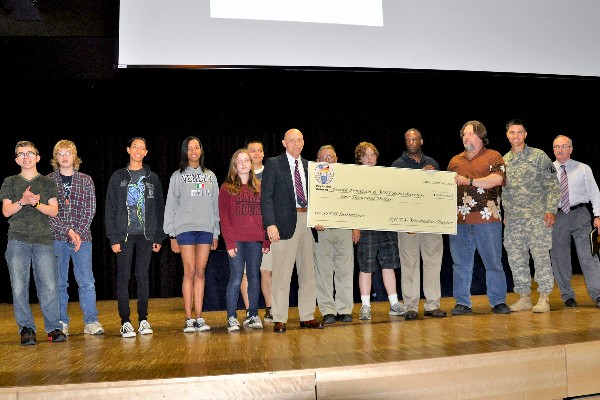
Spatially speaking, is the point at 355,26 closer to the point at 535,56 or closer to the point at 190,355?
the point at 535,56

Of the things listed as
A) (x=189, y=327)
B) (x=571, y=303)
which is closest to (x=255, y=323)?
(x=189, y=327)

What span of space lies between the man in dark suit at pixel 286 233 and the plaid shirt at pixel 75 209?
128cm

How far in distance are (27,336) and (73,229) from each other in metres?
0.79

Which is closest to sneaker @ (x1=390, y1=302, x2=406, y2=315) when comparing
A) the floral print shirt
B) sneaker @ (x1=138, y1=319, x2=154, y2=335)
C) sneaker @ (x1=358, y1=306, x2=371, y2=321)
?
sneaker @ (x1=358, y1=306, x2=371, y2=321)

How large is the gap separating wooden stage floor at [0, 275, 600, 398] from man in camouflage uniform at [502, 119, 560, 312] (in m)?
0.30

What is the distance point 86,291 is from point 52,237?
1.54 ft

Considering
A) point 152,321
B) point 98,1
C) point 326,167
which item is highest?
point 98,1

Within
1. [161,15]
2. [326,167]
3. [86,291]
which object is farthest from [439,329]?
[161,15]

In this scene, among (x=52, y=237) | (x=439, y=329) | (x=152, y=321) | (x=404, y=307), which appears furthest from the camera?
(x=152, y=321)

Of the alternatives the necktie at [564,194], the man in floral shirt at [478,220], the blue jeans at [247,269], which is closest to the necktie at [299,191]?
the blue jeans at [247,269]

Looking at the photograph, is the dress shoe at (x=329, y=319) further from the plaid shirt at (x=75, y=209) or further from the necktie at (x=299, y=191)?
the plaid shirt at (x=75, y=209)

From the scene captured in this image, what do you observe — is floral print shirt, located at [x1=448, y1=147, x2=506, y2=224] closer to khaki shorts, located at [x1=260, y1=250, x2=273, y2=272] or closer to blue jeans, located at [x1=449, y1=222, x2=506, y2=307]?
blue jeans, located at [x1=449, y1=222, x2=506, y2=307]

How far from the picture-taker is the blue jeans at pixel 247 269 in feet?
15.0

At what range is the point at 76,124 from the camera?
862 cm
